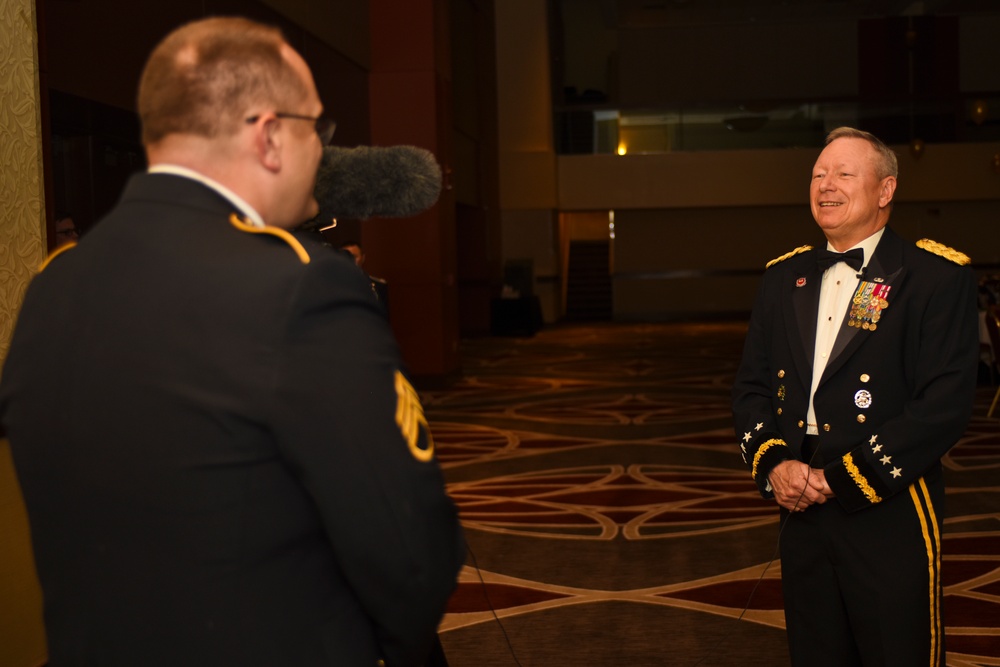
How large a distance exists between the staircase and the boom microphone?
21.1 m

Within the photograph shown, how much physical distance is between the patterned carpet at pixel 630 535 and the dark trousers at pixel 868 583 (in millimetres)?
1071

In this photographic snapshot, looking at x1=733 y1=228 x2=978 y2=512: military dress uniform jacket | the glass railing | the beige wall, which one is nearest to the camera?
x1=733 y1=228 x2=978 y2=512: military dress uniform jacket

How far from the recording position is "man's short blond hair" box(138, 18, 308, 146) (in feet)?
3.87

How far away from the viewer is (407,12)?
423 inches

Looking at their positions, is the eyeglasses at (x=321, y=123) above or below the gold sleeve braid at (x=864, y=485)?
above

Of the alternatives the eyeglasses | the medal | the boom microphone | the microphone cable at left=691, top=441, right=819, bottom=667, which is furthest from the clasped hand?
the eyeglasses

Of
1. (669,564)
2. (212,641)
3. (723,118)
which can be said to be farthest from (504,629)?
(723,118)

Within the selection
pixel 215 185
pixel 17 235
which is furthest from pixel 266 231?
pixel 17 235

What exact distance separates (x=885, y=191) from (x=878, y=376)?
0.45 metres

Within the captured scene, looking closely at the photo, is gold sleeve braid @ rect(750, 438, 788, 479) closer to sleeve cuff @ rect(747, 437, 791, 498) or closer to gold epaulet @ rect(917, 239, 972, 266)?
sleeve cuff @ rect(747, 437, 791, 498)

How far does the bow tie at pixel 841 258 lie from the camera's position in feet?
8.06

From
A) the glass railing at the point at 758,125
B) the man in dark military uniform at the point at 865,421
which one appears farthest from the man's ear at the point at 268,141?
the glass railing at the point at 758,125

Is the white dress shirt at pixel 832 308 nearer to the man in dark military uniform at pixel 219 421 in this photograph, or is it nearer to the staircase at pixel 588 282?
the man in dark military uniform at pixel 219 421

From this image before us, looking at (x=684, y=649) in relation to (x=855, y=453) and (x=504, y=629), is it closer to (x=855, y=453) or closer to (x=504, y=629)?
(x=504, y=629)
